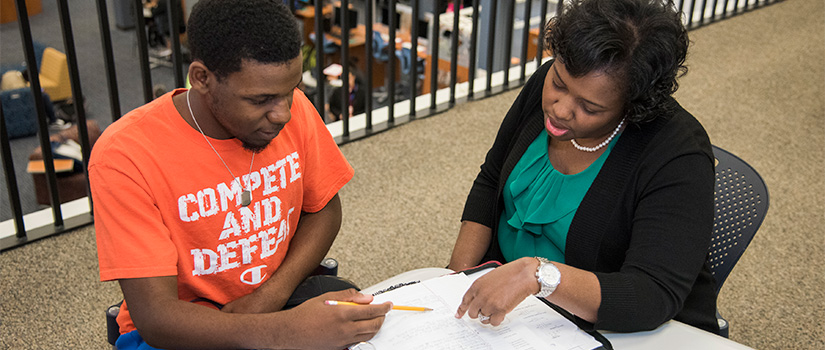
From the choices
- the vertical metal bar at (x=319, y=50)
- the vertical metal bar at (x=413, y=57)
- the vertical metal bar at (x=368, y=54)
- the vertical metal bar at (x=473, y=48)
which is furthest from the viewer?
the vertical metal bar at (x=473, y=48)

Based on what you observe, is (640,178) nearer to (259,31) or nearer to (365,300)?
(365,300)

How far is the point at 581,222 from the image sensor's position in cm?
137

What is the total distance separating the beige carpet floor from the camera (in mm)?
2160

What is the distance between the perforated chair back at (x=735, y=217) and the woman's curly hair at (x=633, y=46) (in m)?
0.44

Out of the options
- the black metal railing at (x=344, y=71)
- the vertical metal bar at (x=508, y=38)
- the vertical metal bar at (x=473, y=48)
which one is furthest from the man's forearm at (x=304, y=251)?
the vertical metal bar at (x=508, y=38)

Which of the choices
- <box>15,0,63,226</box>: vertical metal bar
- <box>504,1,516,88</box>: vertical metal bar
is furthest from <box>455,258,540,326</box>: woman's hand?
<box>504,1,516,88</box>: vertical metal bar

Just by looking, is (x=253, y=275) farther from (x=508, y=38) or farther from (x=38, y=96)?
(x=508, y=38)

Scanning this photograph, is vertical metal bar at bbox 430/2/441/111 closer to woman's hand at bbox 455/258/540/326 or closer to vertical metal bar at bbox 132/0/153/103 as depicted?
vertical metal bar at bbox 132/0/153/103

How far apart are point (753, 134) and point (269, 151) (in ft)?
9.79

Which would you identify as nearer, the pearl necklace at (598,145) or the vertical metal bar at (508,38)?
the pearl necklace at (598,145)

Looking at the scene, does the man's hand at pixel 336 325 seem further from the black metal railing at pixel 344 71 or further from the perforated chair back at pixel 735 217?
the black metal railing at pixel 344 71

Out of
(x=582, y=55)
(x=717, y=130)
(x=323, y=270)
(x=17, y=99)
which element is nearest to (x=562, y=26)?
(x=582, y=55)

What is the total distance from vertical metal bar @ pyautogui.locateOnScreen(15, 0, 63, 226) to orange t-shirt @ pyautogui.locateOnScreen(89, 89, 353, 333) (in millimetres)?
1249

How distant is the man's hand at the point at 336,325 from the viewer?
1063 millimetres
